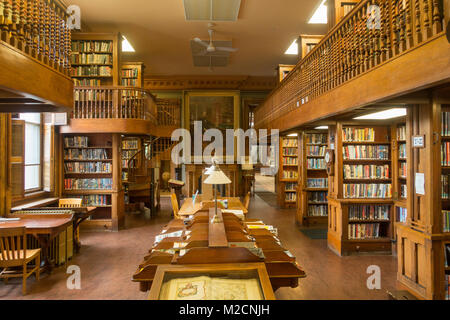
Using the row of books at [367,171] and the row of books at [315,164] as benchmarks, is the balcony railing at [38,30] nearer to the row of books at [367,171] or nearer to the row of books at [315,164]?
the row of books at [367,171]

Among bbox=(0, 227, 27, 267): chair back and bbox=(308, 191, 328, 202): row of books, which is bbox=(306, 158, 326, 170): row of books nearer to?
bbox=(308, 191, 328, 202): row of books

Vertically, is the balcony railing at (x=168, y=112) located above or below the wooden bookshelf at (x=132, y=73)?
below

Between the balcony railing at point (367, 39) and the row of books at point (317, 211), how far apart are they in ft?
11.1

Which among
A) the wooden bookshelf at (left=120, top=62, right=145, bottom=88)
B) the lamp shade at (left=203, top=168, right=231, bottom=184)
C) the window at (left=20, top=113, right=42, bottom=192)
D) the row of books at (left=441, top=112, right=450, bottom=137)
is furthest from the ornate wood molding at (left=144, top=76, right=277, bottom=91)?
the lamp shade at (left=203, top=168, right=231, bottom=184)

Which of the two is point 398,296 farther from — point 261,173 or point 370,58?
point 261,173

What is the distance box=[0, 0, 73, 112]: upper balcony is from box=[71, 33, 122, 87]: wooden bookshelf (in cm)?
370

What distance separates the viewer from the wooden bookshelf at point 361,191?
521cm

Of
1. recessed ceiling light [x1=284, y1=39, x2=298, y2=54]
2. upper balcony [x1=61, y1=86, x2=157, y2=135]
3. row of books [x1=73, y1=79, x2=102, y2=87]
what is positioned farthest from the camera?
recessed ceiling light [x1=284, y1=39, x2=298, y2=54]

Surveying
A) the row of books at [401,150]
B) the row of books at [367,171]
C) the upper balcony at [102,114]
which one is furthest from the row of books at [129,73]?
the row of books at [401,150]

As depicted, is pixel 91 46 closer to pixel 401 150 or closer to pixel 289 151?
pixel 289 151

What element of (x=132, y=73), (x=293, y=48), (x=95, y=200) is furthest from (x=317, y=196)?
(x=132, y=73)

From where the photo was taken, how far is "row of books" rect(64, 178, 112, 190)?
7.13 m

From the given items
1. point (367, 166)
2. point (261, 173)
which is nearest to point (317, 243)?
Result: point (367, 166)

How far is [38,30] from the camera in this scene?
3180 mm
